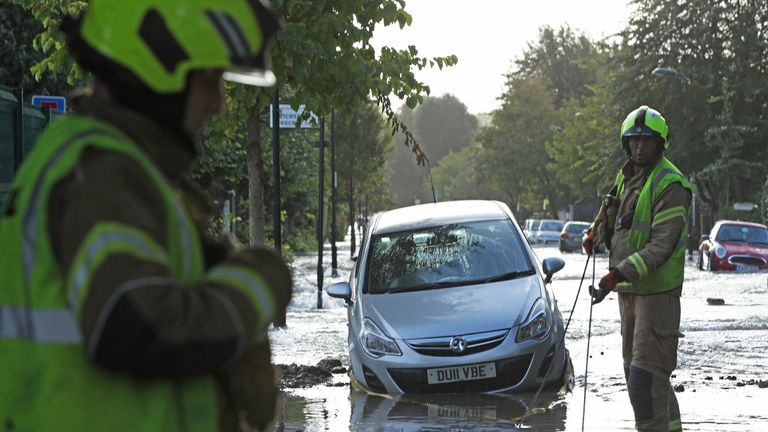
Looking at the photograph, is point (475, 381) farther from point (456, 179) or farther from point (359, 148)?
point (456, 179)

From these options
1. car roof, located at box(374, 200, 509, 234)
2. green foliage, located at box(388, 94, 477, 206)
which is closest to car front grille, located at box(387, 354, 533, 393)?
Result: car roof, located at box(374, 200, 509, 234)

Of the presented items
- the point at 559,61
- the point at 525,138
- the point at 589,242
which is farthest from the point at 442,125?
the point at 589,242

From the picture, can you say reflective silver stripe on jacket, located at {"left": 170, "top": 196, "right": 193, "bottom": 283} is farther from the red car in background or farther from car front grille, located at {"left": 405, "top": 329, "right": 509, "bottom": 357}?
the red car in background

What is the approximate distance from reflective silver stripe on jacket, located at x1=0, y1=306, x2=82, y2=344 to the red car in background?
3229 cm

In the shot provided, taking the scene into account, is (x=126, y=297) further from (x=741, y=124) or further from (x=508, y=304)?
(x=741, y=124)

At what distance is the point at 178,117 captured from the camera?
244cm

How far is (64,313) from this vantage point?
2258 mm

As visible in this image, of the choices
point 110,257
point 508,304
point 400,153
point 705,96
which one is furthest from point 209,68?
point 400,153

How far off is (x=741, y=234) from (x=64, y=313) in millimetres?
33604

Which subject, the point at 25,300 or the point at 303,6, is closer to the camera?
the point at 25,300

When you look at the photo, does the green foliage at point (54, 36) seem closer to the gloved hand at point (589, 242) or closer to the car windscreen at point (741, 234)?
the gloved hand at point (589, 242)

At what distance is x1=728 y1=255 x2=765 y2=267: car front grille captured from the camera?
33.3 meters

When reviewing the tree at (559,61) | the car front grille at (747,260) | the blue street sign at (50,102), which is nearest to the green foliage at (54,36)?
the blue street sign at (50,102)

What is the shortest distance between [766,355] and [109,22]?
40.3 feet
